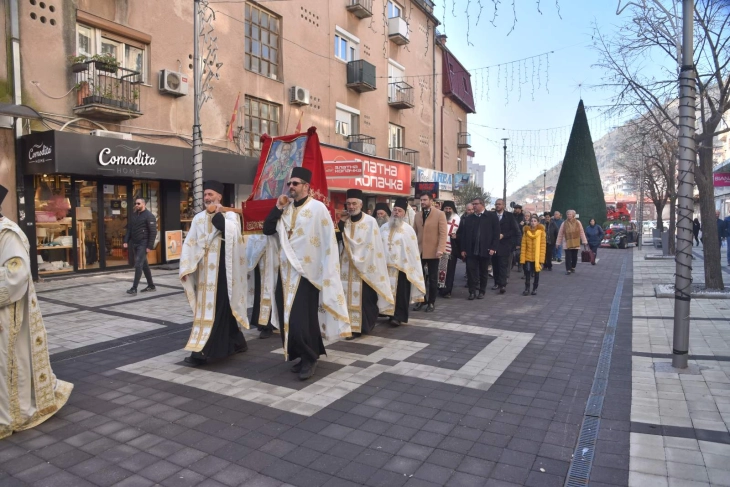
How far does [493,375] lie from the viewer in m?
5.29

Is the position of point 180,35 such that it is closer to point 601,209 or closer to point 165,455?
point 165,455

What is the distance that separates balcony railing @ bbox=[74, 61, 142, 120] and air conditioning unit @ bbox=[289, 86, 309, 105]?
21.7ft

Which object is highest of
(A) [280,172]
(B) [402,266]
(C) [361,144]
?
(C) [361,144]

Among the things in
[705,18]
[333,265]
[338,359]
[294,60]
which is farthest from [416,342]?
[294,60]

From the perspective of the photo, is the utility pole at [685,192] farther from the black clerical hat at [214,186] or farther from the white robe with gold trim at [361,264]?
the black clerical hat at [214,186]

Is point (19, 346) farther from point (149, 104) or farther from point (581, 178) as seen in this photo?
point (581, 178)

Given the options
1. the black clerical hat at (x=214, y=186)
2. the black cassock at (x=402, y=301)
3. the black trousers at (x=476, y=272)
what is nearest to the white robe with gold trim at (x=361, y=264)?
the black cassock at (x=402, y=301)

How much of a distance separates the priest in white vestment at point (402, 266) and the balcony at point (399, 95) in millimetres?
19733

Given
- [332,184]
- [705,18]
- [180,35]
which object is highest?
[180,35]

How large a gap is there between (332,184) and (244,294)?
39.9ft

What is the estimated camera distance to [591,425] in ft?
13.2

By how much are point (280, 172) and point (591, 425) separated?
15.8 ft

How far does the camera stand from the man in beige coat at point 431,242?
8.91 m

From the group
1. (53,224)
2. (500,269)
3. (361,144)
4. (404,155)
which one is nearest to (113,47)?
(53,224)
